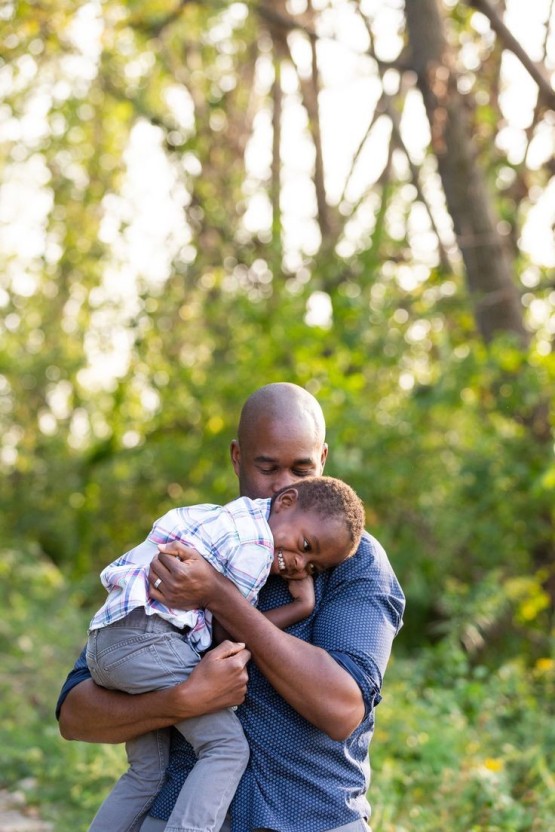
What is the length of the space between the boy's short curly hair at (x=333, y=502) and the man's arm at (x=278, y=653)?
0.25m

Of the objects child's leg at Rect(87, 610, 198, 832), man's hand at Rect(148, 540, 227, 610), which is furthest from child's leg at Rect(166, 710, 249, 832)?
man's hand at Rect(148, 540, 227, 610)

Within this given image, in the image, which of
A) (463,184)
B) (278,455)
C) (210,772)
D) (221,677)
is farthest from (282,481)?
(463,184)

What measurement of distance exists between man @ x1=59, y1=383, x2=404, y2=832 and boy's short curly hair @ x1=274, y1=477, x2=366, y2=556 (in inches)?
3.5

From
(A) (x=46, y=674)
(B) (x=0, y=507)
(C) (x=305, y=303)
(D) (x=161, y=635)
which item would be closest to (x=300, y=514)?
(D) (x=161, y=635)

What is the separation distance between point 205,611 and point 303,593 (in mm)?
208

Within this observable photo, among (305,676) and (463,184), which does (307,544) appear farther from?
(463,184)

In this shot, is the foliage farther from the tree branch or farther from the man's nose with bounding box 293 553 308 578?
the tree branch

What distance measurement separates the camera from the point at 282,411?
2715 mm

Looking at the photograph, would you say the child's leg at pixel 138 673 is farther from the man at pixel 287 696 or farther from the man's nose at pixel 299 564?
the man's nose at pixel 299 564

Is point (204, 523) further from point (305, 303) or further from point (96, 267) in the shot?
point (96, 267)

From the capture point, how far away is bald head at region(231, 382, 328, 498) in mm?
2689

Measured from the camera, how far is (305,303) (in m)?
7.73

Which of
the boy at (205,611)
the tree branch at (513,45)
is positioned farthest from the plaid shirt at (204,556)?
the tree branch at (513,45)

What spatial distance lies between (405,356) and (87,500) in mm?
3768
